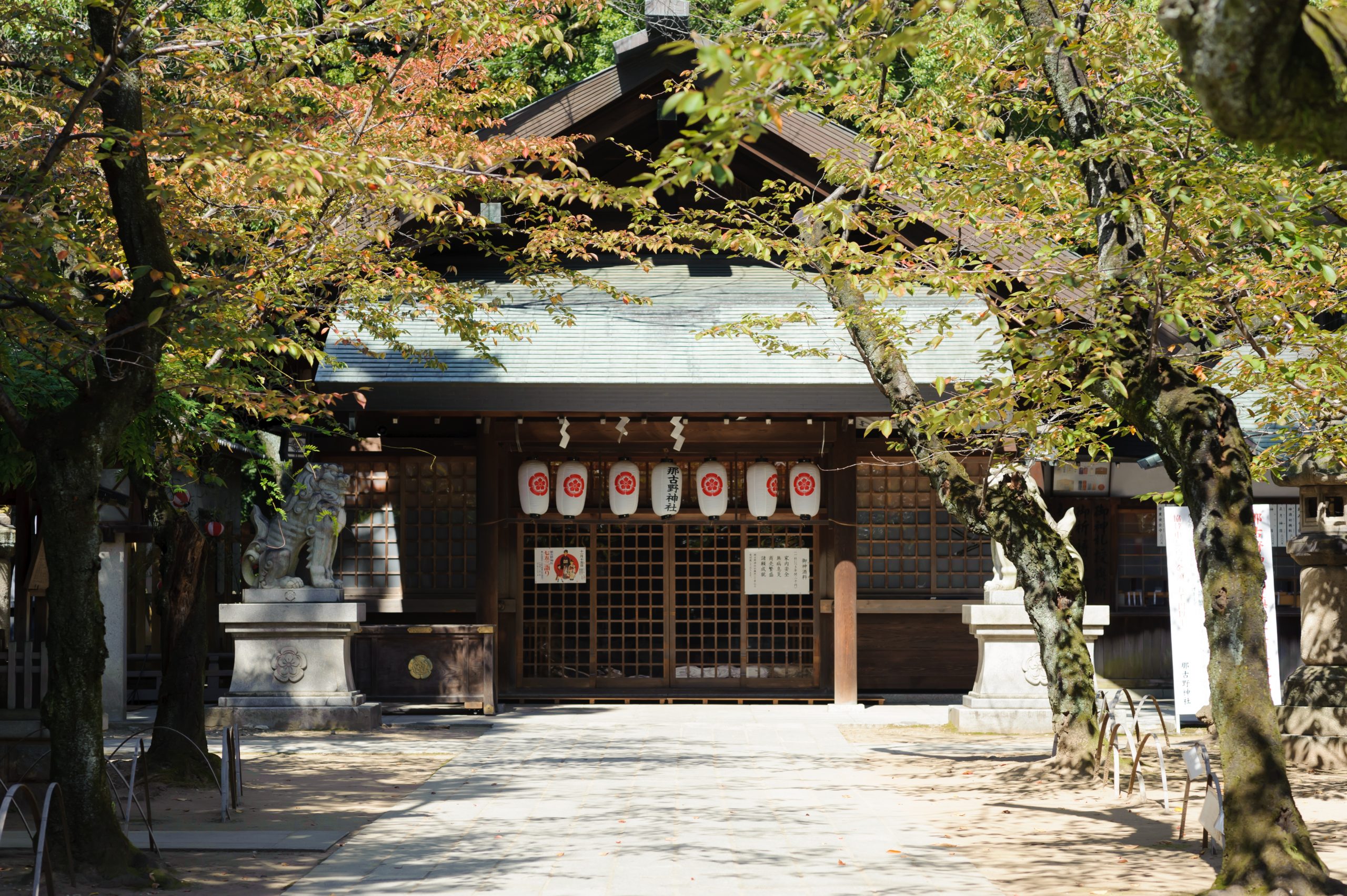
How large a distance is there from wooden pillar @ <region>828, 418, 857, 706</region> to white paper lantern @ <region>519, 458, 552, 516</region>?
3.80 meters

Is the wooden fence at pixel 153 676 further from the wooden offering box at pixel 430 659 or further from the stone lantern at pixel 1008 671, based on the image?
the stone lantern at pixel 1008 671

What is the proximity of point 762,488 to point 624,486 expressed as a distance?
184 cm

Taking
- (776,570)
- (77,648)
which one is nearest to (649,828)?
(77,648)

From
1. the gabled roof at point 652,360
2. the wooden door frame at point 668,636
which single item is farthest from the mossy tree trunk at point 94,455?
the wooden door frame at point 668,636

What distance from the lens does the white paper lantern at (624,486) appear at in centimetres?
1728

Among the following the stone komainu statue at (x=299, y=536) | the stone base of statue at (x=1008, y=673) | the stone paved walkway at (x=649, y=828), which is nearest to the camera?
the stone paved walkway at (x=649, y=828)

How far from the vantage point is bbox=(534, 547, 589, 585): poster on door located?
59.0ft

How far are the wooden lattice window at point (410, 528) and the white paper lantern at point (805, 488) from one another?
169 inches

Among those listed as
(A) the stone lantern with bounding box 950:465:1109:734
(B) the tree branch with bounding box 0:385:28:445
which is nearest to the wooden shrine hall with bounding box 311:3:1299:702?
(A) the stone lantern with bounding box 950:465:1109:734

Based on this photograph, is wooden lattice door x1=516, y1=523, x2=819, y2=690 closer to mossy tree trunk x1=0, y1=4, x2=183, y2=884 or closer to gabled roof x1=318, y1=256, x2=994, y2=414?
gabled roof x1=318, y1=256, x2=994, y2=414

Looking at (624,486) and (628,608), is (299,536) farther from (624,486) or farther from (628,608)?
(628,608)

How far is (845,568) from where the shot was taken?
1706 centimetres

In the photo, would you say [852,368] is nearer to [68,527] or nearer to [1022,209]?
[1022,209]

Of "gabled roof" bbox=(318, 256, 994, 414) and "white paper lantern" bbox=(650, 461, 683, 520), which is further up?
"gabled roof" bbox=(318, 256, 994, 414)
